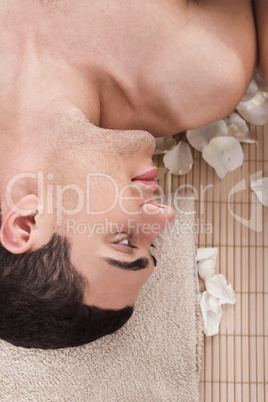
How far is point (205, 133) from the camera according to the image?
4.99 ft

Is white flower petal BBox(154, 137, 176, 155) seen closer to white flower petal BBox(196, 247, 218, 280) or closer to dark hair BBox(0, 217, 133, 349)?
white flower petal BBox(196, 247, 218, 280)

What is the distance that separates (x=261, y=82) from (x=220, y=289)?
0.61m

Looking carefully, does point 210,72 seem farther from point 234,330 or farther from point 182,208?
point 234,330

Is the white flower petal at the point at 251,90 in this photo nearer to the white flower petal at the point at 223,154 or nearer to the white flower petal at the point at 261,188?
the white flower petal at the point at 223,154

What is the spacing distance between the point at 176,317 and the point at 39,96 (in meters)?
0.75

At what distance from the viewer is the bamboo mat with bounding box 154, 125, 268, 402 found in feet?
4.96

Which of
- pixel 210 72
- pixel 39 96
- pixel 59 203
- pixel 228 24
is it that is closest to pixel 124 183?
pixel 59 203

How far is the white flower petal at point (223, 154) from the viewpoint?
4.96ft

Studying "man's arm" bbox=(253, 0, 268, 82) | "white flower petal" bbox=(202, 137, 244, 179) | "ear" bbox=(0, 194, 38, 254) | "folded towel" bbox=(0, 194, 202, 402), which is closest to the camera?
"ear" bbox=(0, 194, 38, 254)

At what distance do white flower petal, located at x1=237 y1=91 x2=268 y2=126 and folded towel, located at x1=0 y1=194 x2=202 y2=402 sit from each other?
1.48 feet

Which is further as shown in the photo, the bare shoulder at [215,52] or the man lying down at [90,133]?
the bare shoulder at [215,52]

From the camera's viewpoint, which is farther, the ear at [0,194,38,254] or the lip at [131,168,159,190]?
the lip at [131,168,159,190]

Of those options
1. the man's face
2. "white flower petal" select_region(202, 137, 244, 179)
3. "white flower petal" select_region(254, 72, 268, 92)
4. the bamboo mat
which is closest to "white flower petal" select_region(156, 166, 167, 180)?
the bamboo mat

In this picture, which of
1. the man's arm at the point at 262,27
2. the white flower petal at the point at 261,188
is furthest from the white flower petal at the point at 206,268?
the man's arm at the point at 262,27
